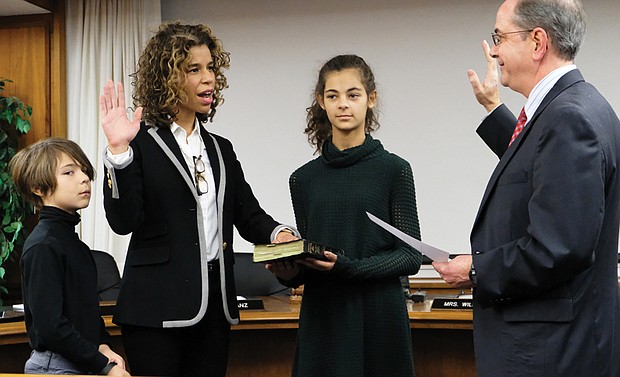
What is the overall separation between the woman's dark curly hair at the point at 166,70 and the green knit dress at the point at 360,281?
1.70ft

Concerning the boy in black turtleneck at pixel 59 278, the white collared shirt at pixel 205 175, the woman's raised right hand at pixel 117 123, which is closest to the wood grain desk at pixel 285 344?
the boy in black turtleneck at pixel 59 278

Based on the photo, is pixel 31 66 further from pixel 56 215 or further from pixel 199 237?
pixel 199 237

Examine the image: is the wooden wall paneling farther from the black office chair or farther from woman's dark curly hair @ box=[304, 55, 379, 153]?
woman's dark curly hair @ box=[304, 55, 379, 153]

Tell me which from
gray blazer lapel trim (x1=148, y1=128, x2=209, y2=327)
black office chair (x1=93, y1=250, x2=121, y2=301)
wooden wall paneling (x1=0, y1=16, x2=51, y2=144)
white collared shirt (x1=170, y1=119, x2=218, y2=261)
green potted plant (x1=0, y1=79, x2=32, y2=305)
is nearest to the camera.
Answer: gray blazer lapel trim (x1=148, y1=128, x2=209, y2=327)

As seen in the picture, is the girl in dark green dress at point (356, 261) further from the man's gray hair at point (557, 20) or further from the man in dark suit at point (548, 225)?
the man's gray hair at point (557, 20)

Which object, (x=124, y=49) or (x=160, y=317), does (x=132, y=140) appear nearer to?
(x=160, y=317)

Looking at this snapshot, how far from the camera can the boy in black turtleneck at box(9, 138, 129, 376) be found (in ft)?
8.03

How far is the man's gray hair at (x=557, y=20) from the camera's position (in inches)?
81.0

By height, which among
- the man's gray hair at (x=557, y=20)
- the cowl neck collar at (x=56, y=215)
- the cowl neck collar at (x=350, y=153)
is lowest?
the cowl neck collar at (x=56, y=215)

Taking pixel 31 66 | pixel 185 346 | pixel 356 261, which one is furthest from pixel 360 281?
pixel 31 66

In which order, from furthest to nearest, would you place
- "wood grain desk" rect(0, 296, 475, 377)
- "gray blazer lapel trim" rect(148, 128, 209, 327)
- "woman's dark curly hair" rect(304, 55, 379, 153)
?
"wood grain desk" rect(0, 296, 475, 377), "woman's dark curly hair" rect(304, 55, 379, 153), "gray blazer lapel trim" rect(148, 128, 209, 327)

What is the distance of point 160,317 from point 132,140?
0.52 meters

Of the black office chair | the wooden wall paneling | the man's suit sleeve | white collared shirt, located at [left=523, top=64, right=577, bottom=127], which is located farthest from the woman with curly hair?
the wooden wall paneling

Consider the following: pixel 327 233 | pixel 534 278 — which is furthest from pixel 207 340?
pixel 534 278
